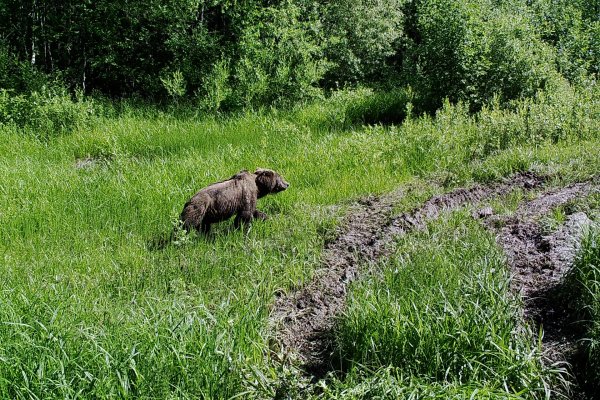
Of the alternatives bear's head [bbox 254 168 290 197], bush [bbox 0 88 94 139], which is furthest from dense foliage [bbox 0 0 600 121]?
bear's head [bbox 254 168 290 197]

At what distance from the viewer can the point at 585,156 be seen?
7.39 metres

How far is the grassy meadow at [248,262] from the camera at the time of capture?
340cm

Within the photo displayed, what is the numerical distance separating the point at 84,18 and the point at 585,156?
1074 cm

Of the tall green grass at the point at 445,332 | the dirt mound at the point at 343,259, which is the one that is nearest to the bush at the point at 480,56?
the dirt mound at the point at 343,259

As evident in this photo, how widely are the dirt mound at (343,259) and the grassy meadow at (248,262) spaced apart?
178 millimetres

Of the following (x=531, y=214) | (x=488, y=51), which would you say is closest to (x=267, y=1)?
(x=488, y=51)

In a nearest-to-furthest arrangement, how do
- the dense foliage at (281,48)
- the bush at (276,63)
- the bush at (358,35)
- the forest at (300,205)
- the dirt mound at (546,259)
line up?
the forest at (300,205), the dirt mound at (546,259), the dense foliage at (281,48), the bush at (276,63), the bush at (358,35)

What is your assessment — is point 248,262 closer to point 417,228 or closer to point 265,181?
point 265,181

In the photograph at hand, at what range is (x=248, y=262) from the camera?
17.2ft

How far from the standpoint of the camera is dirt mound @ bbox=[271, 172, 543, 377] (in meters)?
4.34

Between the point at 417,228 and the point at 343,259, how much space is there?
887 mm

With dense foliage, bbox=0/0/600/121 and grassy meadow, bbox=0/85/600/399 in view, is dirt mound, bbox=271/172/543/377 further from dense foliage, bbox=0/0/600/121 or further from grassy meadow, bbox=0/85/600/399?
dense foliage, bbox=0/0/600/121

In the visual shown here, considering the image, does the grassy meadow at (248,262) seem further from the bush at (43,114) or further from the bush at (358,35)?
the bush at (358,35)

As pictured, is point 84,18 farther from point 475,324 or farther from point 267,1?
point 475,324
